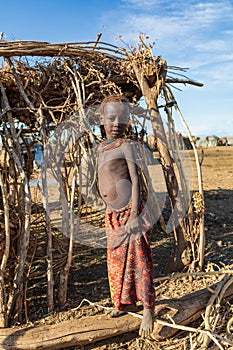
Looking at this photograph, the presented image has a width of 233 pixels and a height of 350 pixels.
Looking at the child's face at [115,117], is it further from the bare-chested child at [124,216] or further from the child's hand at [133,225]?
the child's hand at [133,225]

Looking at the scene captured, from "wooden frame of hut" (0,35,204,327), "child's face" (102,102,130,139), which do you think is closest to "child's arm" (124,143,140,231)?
"child's face" (102,102,130,139)

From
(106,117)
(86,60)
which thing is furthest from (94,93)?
(106,117)

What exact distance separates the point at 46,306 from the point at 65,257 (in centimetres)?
47

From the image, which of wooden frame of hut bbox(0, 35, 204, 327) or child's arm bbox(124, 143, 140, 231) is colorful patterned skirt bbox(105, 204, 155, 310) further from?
wooden frame of hut bbox(0, 35, 204, 327)

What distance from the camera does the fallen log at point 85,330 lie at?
290 cm

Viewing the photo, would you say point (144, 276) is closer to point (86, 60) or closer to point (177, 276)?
point (177, 276)

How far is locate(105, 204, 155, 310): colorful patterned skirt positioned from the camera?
2.88 m

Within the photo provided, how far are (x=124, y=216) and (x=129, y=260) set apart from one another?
0.33 metres

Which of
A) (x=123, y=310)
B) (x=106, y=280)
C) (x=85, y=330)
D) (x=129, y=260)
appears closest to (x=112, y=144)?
(x=129, y=260)

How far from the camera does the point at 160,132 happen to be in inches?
155

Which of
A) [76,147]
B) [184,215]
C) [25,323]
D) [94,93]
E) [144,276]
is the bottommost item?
[25,323]

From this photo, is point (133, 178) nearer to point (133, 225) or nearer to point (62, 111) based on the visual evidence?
point (133, 225)

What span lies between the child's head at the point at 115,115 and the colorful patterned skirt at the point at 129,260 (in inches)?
22.0

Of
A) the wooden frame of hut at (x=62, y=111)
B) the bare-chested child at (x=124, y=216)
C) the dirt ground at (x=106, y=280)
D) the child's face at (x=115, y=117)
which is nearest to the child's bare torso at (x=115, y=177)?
the bare-chested child at (x=124, y=216)
